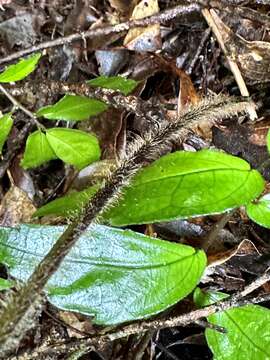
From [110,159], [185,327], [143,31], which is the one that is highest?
[143,31]

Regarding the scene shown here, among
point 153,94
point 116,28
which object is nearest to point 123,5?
point 116,28

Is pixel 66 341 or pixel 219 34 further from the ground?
pixel 219 34

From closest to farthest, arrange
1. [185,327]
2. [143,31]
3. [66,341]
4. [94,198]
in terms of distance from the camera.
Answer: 1. [94,198]
2. [66,341]
3. [185,327]
4. [143,31]

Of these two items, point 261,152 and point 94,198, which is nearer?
point 94,198

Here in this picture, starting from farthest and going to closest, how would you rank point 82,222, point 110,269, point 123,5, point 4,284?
1. point 123,5
2. point 4,284
3. point 110,269
4. point 82,222

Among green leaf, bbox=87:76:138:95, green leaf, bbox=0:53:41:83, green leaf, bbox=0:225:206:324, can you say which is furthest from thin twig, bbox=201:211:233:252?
green leaf, bbox=0:53:41:83

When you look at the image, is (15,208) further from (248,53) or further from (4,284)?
(248,53)

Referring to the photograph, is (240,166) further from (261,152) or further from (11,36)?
(11,36)

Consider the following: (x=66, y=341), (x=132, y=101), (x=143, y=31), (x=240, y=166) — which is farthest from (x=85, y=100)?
(x=66, y=341)
